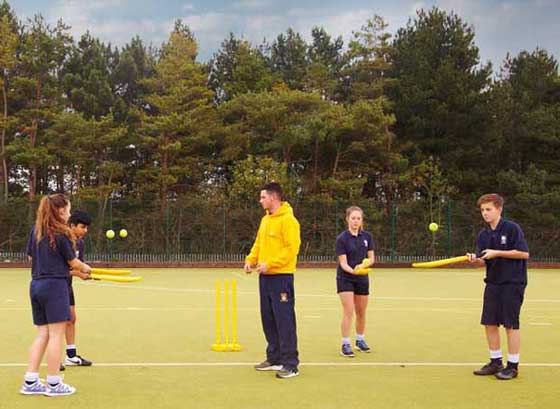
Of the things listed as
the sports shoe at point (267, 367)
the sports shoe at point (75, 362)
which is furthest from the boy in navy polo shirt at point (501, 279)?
the sports shoe at point (75, 362)

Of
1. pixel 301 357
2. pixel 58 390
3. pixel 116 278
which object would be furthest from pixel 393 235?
pixel 58 390

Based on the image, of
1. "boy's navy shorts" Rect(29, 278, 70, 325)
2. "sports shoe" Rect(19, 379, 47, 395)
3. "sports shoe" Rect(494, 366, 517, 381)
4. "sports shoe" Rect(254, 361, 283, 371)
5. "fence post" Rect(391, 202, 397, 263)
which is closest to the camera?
"boy's navy shorts" Rect(29, 278, 70, 325)

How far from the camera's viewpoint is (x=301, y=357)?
883 cm

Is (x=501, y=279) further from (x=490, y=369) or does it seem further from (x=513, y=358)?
(x=490, y=369)

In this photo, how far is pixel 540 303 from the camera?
15.3m

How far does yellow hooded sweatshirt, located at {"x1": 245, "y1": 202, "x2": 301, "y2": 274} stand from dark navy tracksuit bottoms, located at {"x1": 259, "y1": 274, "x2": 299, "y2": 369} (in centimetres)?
13

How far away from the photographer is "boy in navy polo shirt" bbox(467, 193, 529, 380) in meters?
7.49

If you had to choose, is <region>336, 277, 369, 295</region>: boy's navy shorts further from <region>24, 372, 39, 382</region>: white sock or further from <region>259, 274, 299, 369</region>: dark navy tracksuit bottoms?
<region>24, 372, 39, 382</region>: white sock

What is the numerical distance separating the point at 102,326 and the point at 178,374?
4.11m

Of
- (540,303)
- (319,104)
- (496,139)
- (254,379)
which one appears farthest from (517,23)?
(254,379)

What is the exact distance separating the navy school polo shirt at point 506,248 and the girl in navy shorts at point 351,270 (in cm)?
152

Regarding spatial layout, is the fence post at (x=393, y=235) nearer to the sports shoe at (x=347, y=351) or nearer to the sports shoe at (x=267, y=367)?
the sports shoe at (x=347, y=351)

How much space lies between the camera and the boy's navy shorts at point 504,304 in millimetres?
7492

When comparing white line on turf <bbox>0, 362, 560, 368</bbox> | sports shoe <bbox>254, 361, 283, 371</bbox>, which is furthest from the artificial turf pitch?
sports shoe <bbox>254, 361, 283, 371</bbox>
